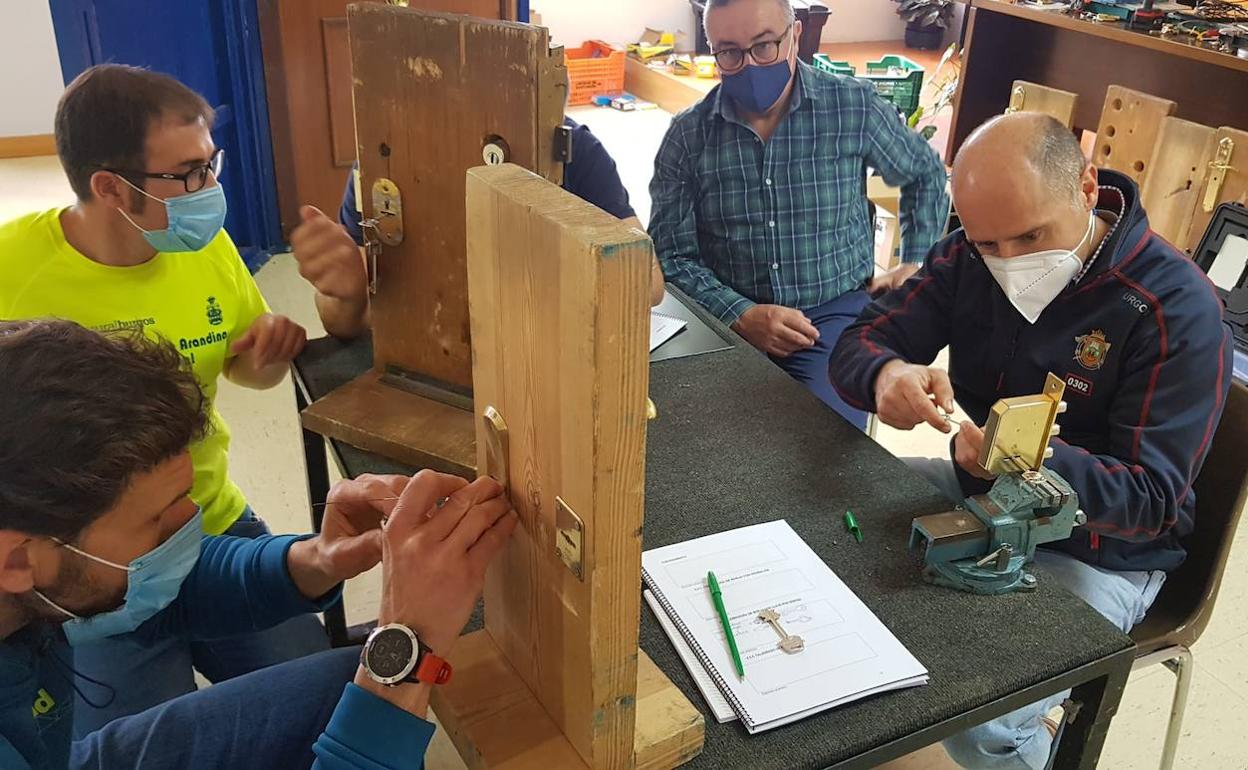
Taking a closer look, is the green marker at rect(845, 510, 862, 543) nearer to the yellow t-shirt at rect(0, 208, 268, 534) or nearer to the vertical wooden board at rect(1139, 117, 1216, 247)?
the yellow t-shirt at rect(0, 208, 268, 534)

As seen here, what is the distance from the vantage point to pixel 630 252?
66 cm

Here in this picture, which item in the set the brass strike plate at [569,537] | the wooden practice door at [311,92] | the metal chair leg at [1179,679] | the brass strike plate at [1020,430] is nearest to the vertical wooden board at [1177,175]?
the metal chair leg at [1179,679]

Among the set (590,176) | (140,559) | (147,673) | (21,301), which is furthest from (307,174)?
(140,559)

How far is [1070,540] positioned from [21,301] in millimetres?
1542

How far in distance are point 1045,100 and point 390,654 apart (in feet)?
9.22

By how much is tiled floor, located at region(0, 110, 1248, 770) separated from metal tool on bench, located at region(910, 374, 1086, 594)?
806 millimetres

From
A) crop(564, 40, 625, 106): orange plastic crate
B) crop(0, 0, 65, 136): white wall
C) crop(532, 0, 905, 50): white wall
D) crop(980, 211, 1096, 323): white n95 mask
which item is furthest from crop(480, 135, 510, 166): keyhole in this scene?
crop(532, 0, 905, 50): white wall

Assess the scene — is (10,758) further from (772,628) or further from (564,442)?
(772,628)

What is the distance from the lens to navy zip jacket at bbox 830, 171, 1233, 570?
130 centimetres

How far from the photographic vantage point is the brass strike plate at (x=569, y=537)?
0.77 m

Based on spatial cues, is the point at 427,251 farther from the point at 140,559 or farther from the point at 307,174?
the point at 307,174

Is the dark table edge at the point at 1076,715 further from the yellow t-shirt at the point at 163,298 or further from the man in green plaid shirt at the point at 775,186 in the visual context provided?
the man in green plaid shirt at the point at 775,186

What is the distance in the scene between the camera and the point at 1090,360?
1.42 metres

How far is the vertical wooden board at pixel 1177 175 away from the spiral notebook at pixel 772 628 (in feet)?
6.79
